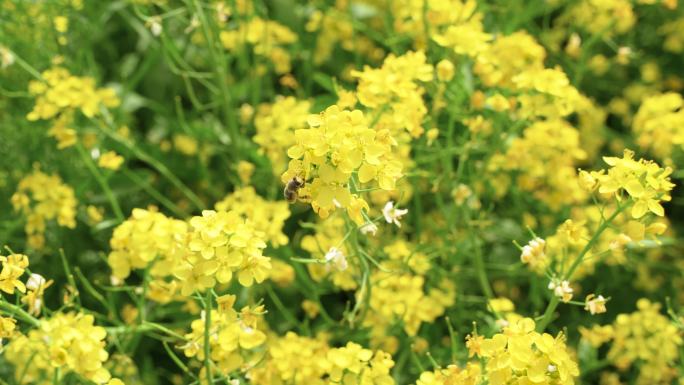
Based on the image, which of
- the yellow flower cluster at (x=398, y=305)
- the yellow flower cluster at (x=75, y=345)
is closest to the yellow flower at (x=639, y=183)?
the yellow flower cluster at (x=398, y=305)

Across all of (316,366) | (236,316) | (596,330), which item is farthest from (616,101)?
(236,316)

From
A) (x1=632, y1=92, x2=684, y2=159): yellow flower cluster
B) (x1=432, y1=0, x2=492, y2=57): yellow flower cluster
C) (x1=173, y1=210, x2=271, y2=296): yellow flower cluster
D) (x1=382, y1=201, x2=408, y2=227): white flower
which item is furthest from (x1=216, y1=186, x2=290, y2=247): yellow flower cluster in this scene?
(x1=632, y1=92, x2=684, y2=159): yellow flower cluster

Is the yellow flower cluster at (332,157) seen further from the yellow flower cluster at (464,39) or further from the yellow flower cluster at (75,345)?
the yellow flower cluster at (464,39)

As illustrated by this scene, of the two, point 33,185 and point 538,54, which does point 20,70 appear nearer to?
point 33,185

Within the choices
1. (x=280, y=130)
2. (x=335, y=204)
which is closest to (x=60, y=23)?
Answer: (x=280, y=130)

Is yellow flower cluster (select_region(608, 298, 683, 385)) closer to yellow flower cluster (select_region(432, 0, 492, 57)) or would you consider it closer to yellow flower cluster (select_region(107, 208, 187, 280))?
yellow flower cluster (select_region(432, 0, 492, 57))

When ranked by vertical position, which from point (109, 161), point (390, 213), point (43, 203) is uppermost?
point (390, 213)

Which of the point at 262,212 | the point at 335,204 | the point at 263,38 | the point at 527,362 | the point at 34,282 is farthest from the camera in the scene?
the point at 263,38

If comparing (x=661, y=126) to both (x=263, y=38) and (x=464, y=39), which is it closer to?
(x=464, y=39)
